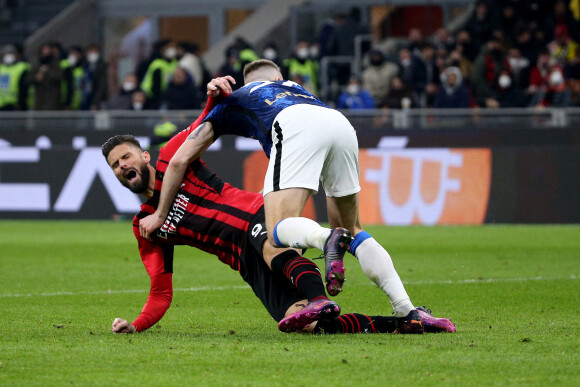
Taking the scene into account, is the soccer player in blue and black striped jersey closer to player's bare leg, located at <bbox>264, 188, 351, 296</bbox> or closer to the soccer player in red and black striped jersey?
player's bare leg, located at <bbox>264, 188, 351, 296</bbox>

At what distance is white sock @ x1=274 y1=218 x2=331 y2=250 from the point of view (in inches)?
207

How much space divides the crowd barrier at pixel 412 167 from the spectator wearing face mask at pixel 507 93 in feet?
6.37

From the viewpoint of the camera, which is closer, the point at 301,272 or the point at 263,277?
the point at 301,272

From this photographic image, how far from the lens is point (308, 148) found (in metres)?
5.62

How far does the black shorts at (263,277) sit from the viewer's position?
583cm

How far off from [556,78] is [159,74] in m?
7.21

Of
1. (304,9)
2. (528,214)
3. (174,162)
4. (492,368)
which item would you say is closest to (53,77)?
(304,9)

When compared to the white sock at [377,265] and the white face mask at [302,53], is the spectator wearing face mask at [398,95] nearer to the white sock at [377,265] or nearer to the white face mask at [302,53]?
the white face mask at [302,53]

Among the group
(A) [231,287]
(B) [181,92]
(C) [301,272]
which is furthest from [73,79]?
(C) [301,272]

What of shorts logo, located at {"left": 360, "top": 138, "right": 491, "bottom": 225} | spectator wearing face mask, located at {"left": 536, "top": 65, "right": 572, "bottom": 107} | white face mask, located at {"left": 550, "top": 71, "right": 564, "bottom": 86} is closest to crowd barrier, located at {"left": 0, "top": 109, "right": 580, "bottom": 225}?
shorts logo, located at {"left": 360, "top": 138, "right": 491, "bottom": 225}

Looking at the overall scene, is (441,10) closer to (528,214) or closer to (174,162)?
(528,214)

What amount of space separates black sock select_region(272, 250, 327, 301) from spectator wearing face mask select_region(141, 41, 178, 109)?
14.0m

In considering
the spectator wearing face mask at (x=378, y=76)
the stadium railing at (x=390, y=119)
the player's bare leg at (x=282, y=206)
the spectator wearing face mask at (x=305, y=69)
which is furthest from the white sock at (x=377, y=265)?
the spectator wearing face mask at (x=305, y=69)

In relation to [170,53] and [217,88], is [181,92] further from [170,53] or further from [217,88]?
[217,88]
